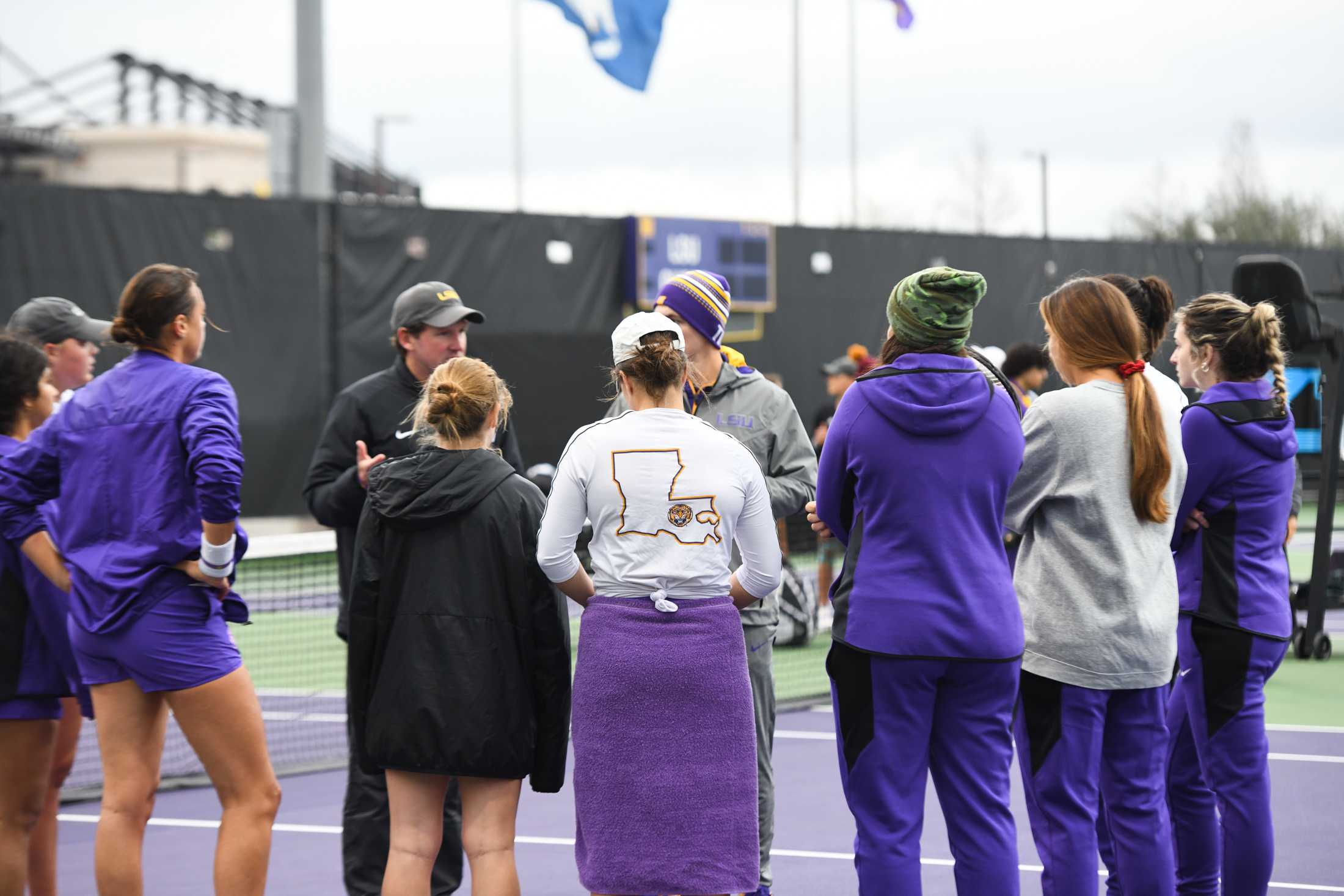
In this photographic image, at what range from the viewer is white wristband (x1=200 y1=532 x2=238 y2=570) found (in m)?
3.54

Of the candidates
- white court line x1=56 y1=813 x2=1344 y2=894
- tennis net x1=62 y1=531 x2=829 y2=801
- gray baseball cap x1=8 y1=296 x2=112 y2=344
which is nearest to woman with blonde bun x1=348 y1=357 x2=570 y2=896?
gray baseball cap x1=8 y1=296 x2=112 y2=344

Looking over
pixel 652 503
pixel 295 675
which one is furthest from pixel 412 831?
pixel 295 675

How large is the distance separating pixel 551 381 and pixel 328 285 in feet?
7.62

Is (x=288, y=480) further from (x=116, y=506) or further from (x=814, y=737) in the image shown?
(x=116, y=506)

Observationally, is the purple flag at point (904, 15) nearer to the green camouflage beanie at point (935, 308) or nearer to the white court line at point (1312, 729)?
the white court line at point (1312, 729)

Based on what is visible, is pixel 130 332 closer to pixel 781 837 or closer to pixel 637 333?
pixel 637 333

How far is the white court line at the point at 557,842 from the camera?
180 inches

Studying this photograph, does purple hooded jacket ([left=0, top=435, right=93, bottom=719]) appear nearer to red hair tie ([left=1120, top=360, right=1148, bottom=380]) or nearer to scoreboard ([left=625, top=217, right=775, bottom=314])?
red hair tie ([left=1120, top=360, right=1148, bottom=380])

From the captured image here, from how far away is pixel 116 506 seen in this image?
359 centimetres

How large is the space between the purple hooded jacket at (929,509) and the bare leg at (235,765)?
4.77 ft

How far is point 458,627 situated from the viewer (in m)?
3.51

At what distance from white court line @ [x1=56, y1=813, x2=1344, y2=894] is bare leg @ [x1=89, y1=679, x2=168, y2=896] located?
143 cm

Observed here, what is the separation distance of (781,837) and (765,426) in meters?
1.88

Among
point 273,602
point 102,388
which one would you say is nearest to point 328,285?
point 273,602
